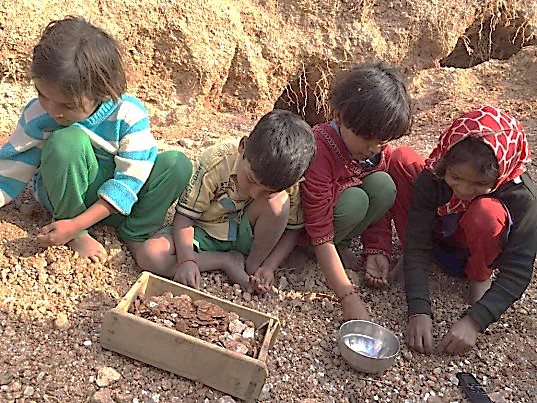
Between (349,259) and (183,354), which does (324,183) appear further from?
(183,354)

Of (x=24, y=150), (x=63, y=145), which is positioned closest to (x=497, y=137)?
(x=63, y=145)

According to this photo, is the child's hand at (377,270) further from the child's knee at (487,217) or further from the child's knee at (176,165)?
the child's knee at (176,165)

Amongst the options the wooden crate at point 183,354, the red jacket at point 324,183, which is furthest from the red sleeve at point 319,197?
the wooden crate at point 183,354

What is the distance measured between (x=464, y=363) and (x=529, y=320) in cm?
41

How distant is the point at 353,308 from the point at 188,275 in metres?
0.61

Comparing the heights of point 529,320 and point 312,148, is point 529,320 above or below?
below

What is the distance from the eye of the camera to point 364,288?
8.38 feet

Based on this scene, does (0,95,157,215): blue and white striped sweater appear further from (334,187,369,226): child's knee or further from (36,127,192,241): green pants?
(334,187,369,226): child's knee

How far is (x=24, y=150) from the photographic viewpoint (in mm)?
2271

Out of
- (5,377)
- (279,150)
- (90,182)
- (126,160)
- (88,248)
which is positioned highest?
(279,150)

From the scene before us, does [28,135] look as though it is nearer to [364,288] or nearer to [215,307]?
[215,307]

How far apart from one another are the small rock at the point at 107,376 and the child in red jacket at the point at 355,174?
872 millimetres

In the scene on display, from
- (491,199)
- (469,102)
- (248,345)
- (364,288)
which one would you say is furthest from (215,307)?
(469,102)

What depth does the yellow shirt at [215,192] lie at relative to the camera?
2338mm
